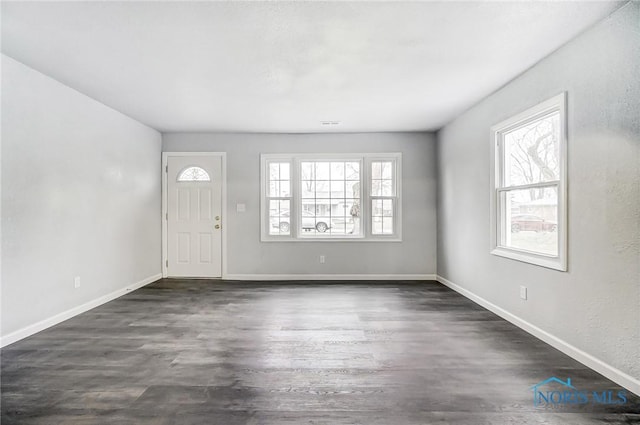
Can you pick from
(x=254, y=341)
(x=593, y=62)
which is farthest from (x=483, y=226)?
(x=254, y=341)

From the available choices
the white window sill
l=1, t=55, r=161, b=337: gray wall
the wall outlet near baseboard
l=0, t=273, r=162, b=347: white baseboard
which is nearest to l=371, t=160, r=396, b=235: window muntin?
the white window sill

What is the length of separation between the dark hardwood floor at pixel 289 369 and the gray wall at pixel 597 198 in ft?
0.98

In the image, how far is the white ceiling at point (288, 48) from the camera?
213 cm

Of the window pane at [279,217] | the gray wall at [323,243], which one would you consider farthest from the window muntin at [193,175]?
the window pane at [279,217]

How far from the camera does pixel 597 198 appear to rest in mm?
2352

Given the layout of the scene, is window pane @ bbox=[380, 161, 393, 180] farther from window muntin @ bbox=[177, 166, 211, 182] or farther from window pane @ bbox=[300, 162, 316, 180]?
window muntin @ bbox=[177, 166, 211, 182]

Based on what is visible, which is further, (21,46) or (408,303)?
(408,303)

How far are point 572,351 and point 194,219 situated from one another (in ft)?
16.9

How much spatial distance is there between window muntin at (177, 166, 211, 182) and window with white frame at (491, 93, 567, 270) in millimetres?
4383

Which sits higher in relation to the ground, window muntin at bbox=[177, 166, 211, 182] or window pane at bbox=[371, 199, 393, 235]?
window muntin at bbox=[177, 166, 211, 182]

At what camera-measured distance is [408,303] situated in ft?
13.2

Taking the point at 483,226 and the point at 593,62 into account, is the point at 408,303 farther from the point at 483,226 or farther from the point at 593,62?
the point at 593,62

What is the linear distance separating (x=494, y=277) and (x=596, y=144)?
1.84m

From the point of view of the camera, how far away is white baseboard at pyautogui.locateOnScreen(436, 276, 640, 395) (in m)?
2.10
